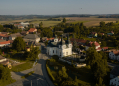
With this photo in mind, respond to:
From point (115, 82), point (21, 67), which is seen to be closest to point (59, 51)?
point (21, 67)

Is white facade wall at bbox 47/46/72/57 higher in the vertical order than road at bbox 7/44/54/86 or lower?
higher

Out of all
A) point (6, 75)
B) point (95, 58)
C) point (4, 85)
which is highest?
point (95, 58)

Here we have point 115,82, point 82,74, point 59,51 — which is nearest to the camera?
point 115,82

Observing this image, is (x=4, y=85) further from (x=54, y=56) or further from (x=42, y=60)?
(x=54, y=56)

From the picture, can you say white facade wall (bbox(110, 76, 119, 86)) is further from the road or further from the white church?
the white church

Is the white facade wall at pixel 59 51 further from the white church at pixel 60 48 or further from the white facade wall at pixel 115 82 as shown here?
the white facade wall at pixel 115 82

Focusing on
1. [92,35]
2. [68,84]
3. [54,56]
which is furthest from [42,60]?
[92,35]

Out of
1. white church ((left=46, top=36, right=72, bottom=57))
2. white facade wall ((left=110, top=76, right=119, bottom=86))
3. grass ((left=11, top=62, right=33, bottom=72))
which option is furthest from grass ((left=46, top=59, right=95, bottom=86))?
grass ((left=11, top=62, right=33, bottom=72))

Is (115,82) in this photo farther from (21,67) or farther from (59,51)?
(21,67)

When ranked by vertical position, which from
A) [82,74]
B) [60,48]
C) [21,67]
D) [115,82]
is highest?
[60,48]

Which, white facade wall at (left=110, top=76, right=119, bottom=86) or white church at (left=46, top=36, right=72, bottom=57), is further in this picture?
white church at (left=46, top=36, right=72, bottom=57)

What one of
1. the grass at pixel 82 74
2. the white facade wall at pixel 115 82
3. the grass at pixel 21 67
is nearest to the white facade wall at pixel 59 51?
the grass at pixel 82 74
